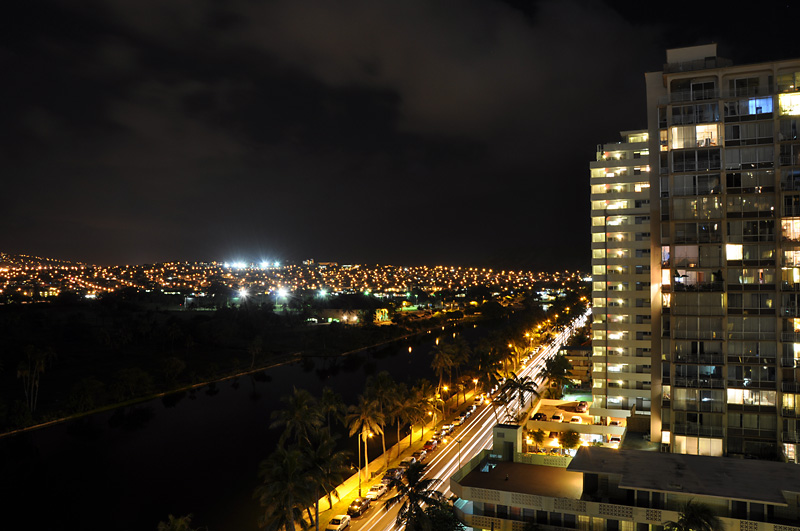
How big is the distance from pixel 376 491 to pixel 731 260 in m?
23.0

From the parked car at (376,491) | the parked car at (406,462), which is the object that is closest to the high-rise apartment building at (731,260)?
the parked car at (406,462)

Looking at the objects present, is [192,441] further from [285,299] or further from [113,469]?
[285,299]

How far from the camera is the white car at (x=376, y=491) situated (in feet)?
107

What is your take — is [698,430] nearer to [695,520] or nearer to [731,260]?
[731,260]

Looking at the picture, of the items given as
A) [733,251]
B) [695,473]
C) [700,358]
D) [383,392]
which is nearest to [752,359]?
[700,358]

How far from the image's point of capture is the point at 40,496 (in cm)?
4050

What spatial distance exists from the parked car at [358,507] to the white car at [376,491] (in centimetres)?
53

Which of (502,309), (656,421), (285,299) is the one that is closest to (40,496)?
(656,421)

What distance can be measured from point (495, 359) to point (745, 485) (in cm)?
4275

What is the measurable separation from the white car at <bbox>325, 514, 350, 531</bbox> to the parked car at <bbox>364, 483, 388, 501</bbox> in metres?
3.05

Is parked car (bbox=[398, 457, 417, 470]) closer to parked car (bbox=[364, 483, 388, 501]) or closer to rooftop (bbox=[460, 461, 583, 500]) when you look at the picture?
parked car (bbox=[364, 483, 388, 501])

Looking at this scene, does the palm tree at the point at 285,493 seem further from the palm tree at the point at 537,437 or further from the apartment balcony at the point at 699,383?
the apartment balcony at the point at 699,383

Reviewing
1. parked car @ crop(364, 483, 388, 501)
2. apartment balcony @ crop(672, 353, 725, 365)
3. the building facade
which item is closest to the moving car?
parked car @ crop(364, 483, 388, 501)

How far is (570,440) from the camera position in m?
36.6
